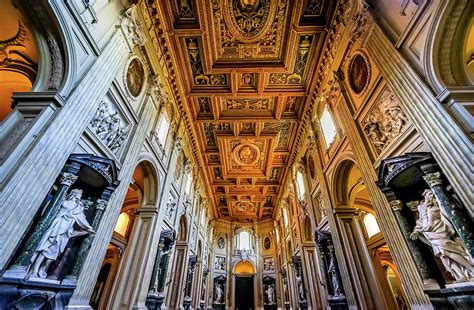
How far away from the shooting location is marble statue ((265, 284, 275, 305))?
19.5 metres

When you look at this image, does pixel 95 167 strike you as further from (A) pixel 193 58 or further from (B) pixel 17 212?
(A) pixel 193 58

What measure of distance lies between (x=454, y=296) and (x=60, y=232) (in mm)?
5998

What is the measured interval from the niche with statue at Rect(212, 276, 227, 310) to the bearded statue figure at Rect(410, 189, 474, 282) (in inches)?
781

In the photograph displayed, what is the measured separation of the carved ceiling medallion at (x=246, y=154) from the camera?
46.3 ft

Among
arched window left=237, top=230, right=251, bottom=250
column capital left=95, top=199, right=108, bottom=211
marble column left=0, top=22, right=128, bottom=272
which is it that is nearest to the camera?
marble column left=0, top=22, right=128, bottom=272

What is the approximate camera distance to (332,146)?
792 centimetres

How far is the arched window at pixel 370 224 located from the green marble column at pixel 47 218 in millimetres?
11718

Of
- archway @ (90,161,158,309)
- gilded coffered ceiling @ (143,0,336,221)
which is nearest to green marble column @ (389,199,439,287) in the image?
gilded coffered ceiling @ (143,0,336,221)

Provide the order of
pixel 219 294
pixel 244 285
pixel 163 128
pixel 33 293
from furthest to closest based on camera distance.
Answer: pixel 244 285 < pixel 219 294 < pixel 163 128 < pixel 33 293

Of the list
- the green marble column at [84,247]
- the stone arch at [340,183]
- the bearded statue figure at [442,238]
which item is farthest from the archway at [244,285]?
the bearded statue figure at [442,238]

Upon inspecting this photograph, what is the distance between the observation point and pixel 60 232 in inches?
138

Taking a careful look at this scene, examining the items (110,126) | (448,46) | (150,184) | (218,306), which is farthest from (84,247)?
(218,306)

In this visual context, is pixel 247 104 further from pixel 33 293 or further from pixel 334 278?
pixel 33 293

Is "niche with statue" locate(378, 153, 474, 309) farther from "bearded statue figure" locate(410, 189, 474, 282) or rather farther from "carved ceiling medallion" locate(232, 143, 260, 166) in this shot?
"carved ceiling medallion" locate(232, 143, 260, 166)
